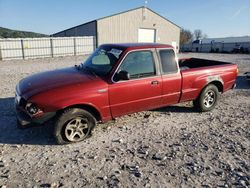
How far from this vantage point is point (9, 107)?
6352 mm

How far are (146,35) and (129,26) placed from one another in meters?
3.58

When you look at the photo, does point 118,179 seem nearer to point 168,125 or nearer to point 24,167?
point 24,167

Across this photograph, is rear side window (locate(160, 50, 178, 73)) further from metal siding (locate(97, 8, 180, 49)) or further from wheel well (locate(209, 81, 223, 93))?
metal siding (locate(97, 8, 180, 49))

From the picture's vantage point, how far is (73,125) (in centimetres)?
443

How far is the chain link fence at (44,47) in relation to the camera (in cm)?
2374

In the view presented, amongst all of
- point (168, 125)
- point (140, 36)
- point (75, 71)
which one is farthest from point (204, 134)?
point (140, 36)

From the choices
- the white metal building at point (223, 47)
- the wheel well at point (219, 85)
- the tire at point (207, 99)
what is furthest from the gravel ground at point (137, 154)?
the white metal building at point (223, 47)

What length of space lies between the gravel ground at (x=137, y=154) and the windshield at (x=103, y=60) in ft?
4.32

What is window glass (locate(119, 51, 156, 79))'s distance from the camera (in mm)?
4866

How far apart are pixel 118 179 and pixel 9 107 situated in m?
4.38

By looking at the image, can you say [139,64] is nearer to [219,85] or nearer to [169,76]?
[169,76]

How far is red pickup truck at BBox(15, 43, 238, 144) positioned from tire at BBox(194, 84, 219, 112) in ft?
0.13

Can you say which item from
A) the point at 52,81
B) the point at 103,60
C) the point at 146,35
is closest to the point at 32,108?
the point at 52,81

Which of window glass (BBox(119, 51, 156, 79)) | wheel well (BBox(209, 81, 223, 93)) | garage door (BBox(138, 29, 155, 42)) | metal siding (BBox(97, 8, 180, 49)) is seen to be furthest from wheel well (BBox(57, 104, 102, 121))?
garage door (BBox(138, 29, 155, 42))
